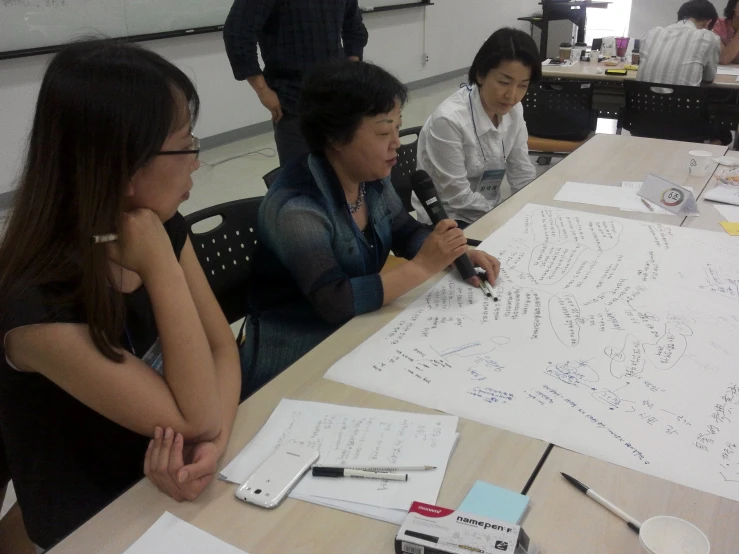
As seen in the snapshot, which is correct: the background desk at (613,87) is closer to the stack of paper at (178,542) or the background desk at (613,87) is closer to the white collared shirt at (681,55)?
A: the white collared shirt at (681,55)

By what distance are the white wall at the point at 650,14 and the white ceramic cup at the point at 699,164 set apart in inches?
268

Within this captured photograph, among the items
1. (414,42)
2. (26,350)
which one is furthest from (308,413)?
(414,42)

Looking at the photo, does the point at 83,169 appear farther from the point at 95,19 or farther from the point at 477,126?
the point at 95,19

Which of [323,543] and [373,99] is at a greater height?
[373,99]

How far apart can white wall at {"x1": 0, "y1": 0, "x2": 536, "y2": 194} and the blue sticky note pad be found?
2054mm

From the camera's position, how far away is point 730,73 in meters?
4.16

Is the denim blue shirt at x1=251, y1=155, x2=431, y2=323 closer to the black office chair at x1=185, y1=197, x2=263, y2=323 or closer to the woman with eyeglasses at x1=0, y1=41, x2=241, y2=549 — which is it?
the black office chair at x1=185, y1=197, x2=263, y2=323

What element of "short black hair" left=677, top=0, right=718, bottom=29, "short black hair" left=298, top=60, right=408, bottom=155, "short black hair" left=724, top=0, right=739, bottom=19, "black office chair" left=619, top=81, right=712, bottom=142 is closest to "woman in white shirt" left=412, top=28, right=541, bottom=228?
"short black hair" left=298, top=60, right=408, bottom=155

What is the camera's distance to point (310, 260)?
1.35 m

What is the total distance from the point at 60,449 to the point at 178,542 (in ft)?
1.19

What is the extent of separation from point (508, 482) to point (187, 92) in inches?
30.5

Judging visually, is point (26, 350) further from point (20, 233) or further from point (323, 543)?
point (323, 543)

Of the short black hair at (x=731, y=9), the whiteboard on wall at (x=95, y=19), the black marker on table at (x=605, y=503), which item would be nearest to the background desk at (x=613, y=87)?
the short black hair at (x=731, y=9)

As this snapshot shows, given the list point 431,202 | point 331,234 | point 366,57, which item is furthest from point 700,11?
point 331,234
